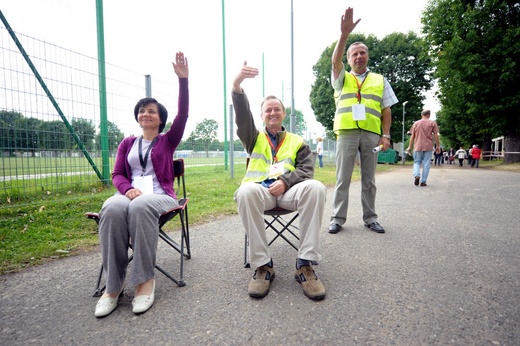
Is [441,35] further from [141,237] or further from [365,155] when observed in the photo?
[141,237]

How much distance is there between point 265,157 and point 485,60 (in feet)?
60.3

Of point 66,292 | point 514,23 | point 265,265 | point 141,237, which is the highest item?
point 514,23

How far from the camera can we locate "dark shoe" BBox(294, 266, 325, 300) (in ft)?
6.23

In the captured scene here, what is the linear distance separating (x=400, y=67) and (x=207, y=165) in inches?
957

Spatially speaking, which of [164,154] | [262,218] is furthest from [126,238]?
[262,218]

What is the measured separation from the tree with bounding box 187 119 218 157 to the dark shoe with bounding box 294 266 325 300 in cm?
527

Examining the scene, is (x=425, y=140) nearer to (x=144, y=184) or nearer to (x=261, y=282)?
(x=261, y=282)

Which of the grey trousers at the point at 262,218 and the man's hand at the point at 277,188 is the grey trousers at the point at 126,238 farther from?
the man's hand at the point at 277,188

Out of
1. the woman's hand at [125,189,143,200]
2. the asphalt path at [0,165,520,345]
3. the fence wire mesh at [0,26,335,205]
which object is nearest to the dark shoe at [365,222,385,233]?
the asphalt path at [0,165,520,345]

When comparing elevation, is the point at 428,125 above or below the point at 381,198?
above

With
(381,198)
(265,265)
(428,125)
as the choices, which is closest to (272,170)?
(265,265)

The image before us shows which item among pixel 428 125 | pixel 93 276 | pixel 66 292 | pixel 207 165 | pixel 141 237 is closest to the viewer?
pixel 141 237

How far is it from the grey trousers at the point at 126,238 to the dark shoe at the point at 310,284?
42.0 inches

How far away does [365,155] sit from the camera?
3510mm
